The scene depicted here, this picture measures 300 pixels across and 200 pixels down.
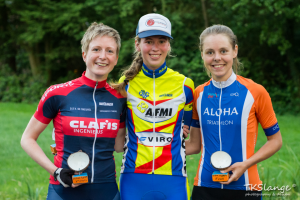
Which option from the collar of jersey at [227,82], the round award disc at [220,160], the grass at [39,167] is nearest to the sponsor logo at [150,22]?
the collar of jersey at [227,82]

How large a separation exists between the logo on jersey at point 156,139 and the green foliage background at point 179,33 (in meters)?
10.7

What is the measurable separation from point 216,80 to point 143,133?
857 mm

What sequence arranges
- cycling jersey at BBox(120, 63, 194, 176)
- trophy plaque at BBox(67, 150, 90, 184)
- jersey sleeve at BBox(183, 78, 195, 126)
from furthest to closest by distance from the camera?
jersey sleeve at BBox(183, 78, 195, 126), cycling jersey at BBox(120, 63, 194, 176), trophy plaque at BBox(67, 150, 90, 184)

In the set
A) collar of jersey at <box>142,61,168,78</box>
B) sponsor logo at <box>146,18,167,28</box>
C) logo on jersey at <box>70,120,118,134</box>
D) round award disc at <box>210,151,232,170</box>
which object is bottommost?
round award disc at <box>210,151,232,170</box>

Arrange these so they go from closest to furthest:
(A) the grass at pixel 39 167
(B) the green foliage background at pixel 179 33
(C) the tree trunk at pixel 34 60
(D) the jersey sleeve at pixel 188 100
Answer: (D) the jersey sleeve at pixel 188 100 < (A) the grass at pixel 39 167 < (B) the green foliage background at pixel 179 33 < (C) the tree trunk at pixel 34 60

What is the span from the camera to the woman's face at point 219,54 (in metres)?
3.00

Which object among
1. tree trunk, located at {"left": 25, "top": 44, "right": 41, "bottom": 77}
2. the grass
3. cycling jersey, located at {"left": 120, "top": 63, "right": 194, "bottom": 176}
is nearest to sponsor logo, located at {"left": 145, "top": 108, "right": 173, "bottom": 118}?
cycling jersey, located at {"left": 120, "top": 63, "right": 194, "bottom": 176}

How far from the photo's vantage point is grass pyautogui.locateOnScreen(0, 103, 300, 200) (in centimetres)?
476

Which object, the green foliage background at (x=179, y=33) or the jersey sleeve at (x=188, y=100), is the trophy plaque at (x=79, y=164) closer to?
the jersey sleeve at (x=188, y=100)

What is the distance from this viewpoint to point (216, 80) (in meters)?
3.12

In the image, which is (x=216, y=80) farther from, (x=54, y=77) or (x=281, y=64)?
(x=54, y=77)

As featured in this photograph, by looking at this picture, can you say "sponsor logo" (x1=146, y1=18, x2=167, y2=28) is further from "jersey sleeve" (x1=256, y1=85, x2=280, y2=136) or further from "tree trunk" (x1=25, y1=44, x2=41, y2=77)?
"tree trunk" (x1=25, y1=44, x2=41, y2=77)

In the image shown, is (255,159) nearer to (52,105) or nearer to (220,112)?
(220,112)

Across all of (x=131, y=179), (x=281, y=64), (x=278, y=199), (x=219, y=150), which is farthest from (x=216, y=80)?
(x=281, y=64)
